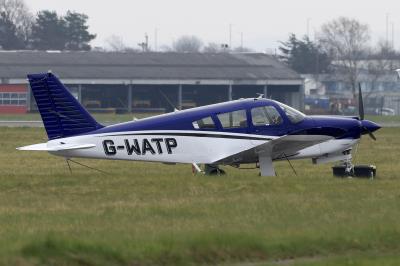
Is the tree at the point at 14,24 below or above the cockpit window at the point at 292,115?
above

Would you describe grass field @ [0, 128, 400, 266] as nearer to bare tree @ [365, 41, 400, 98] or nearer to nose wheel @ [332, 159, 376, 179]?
nose wheel @ [332, 159, 376, 179]

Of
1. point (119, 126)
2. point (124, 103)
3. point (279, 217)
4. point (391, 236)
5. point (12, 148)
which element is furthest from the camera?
point (124, 103)

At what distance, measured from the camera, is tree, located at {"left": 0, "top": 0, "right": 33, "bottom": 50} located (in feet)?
388

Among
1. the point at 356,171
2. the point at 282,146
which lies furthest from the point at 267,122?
the point at 356,171

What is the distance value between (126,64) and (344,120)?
68.5m

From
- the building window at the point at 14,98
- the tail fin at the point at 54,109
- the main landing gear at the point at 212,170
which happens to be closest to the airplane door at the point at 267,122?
the main landing gear at the point at 212,170

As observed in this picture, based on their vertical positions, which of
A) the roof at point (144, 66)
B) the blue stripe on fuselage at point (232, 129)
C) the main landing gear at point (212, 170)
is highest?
the roof at point (144, 66)

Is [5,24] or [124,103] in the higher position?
[5,24]

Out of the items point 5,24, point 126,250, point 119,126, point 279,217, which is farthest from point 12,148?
point 5,24

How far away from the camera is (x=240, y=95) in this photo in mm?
89500

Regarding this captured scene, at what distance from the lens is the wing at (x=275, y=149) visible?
22406 mm

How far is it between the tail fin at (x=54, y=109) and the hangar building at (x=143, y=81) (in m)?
59.5

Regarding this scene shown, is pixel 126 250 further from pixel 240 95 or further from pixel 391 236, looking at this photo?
pixel 240 95

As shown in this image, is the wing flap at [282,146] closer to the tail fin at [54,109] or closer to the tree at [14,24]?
the tail fin at [54,109]
